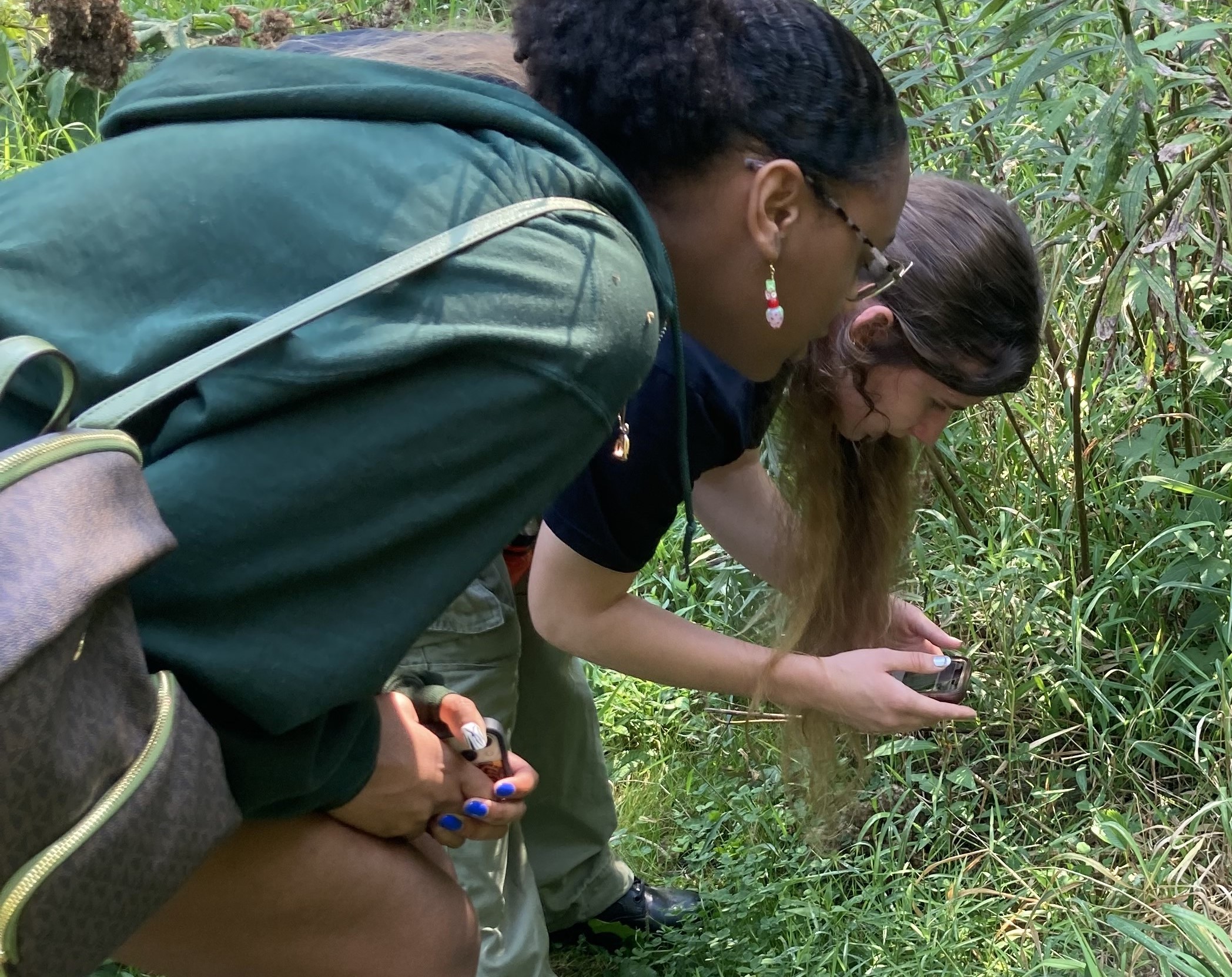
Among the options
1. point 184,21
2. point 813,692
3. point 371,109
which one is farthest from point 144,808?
point 184,21

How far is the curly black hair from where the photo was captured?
1.18m

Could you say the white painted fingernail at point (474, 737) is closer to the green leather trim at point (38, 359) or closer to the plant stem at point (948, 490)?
the green leather trim at point (38, 359)

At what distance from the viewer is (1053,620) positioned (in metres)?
2.47

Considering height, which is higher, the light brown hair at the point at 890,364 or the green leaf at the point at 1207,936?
the light brown hair at the point at 890,364

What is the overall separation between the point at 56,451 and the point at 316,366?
18 cm

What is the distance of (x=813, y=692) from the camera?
194cm

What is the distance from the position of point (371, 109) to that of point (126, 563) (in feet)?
1.31

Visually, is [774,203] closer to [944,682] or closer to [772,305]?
[772,305]

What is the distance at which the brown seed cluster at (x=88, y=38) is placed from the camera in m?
3.06

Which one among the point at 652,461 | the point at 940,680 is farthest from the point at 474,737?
the point at 940,680

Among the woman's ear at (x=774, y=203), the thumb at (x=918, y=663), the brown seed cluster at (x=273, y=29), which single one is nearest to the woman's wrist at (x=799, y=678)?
the thumb at (x=918, y=663)

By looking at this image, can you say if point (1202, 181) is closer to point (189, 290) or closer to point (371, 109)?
point (371, 109)

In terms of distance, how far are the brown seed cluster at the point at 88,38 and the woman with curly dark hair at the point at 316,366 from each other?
228 centimetres

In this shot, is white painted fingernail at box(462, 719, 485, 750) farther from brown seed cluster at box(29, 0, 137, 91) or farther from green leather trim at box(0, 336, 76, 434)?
brown seed cluster at box(29, 0, 137, 91)
